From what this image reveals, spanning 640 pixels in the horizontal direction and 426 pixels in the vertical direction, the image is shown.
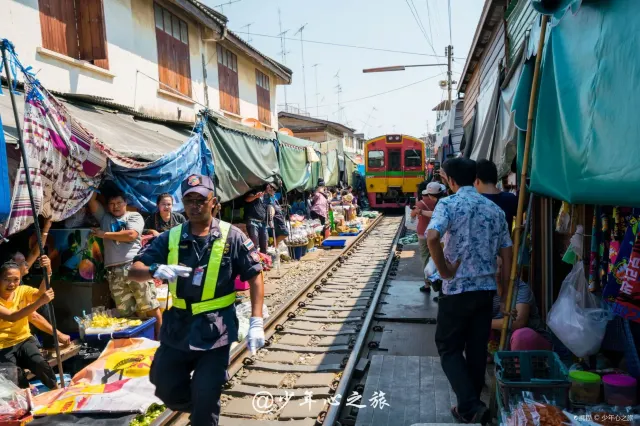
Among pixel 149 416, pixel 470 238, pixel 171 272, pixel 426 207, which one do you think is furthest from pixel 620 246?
pixel 149 416

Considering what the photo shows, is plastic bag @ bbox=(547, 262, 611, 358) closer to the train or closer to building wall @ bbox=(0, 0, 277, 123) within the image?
building wall @ bbox=(0, 0, 277, 123)

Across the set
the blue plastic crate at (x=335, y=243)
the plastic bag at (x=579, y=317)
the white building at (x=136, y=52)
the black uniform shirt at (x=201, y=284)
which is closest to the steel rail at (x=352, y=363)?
the black uniform shirt at (x=201, y=284)

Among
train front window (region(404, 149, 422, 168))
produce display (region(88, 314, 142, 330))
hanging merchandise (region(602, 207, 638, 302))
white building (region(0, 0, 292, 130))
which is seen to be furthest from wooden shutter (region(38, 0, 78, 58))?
train front window (region(404, 149, 422, 168))

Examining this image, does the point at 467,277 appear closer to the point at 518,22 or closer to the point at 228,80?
the point at 518,22

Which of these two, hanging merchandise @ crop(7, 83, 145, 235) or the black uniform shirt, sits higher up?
hanging merchandise @ crop(7, 83, 145, 235)

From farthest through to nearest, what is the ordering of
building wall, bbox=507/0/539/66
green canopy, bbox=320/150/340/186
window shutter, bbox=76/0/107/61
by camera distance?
green canopy, bbox=320/150/340/186 → window shutter, bbox=76/0/107/61 → building wall, bbox=507/0/539/66

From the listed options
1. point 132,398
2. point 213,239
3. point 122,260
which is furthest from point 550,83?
point 122,260

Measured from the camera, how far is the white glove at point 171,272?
321cm

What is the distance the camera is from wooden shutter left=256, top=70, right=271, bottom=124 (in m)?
17.0

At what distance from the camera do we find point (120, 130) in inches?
292

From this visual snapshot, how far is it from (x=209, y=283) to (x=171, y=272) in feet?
0.87

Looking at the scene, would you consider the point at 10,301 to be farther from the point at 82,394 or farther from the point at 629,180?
the point at 629,180

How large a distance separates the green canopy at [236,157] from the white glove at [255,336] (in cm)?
531

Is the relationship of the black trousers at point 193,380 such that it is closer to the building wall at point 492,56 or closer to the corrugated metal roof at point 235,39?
the building wall at point 492,56
